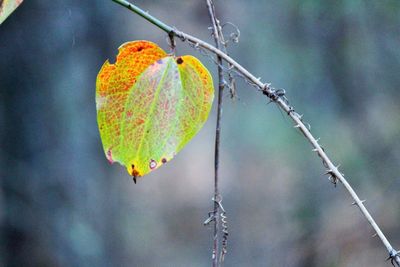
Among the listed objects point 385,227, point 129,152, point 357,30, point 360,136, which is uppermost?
point 357,30

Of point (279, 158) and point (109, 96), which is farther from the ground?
point (279, 158)

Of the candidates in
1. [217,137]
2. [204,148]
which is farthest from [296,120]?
[204,148]

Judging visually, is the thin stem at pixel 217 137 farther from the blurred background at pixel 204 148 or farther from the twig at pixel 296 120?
the blurred background at pixel 204 148

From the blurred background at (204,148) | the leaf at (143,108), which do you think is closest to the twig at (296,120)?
the leaf at (143,108)

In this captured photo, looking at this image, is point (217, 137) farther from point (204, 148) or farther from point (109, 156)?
point (204, 148)

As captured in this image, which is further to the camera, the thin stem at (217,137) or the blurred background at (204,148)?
the blurred background at (204,148)

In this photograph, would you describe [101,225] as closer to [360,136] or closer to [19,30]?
[19,30]

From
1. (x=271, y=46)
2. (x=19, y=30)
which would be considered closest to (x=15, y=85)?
(x=19, y=30)
